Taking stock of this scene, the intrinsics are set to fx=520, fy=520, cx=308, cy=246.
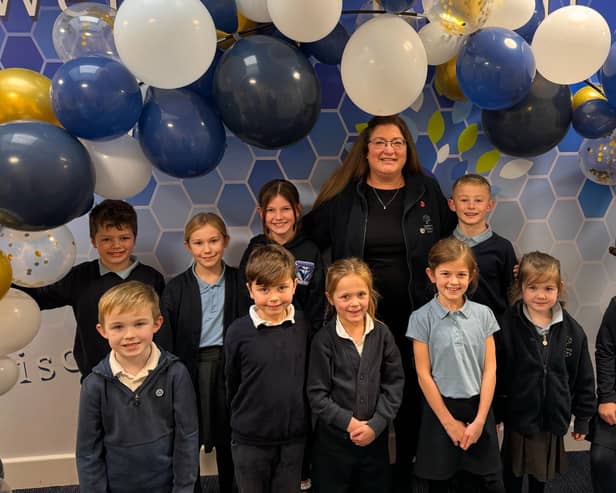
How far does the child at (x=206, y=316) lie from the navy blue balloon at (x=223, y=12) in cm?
70

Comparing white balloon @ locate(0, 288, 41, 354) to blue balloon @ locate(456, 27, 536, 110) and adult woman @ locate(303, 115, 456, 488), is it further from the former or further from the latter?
blue balloon @ locate(456, 27, 536, 110)

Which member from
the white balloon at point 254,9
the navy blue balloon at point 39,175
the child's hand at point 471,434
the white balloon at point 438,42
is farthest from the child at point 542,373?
the navy blue balloon at point 39,175

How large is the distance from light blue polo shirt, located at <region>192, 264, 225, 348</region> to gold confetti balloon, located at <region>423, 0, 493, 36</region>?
4.07ft

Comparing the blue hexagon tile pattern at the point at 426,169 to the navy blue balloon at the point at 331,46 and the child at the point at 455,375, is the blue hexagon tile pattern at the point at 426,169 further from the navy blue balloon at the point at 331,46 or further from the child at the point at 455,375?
the child at the point at 455,375

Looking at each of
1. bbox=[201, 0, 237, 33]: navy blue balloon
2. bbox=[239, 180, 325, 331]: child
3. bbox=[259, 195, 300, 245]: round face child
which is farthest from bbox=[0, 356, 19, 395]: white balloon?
bbox=[201, 0, 237, 33]: navy blue balloon

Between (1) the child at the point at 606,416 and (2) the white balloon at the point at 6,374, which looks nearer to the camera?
(2) the white balloon at the point at 6,374

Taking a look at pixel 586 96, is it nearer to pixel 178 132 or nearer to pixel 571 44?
pixel 571 44

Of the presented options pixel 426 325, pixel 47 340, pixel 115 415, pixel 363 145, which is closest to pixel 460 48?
pixel 363 145

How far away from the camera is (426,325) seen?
1.81 m

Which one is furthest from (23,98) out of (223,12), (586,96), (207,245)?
(586,96)

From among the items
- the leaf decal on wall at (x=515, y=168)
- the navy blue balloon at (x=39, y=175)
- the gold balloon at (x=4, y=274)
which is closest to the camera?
the navy blue balloon at (x=39, y=175)

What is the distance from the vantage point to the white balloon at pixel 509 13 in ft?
5.87

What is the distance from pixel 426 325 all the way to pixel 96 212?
1.30 meters

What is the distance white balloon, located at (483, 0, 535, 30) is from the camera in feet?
5.87
